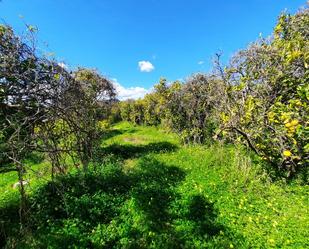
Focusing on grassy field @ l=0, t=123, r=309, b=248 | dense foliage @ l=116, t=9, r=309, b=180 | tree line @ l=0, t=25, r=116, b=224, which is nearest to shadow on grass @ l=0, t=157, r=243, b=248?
grassy field @ l=0, t=123, r=309, b=248

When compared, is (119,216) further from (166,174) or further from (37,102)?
(37,102)

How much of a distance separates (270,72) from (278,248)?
17.4 feet

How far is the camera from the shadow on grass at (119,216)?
6578mm

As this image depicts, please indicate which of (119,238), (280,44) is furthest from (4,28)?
(280,44)

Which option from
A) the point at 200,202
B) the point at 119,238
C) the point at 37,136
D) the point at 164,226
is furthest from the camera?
the point at 200,202

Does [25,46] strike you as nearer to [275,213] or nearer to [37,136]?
[37,136]

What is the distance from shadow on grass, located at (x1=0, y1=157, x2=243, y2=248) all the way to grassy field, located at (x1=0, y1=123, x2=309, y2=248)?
0.02 metres

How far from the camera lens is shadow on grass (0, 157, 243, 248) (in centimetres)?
658

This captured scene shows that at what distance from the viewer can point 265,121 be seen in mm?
8078

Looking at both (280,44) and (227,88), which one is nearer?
(280,44)

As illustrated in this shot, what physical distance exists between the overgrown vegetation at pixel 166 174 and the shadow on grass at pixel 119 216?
3 centimetres

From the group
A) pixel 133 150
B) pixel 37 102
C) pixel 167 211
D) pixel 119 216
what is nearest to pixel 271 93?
pixel 167 211

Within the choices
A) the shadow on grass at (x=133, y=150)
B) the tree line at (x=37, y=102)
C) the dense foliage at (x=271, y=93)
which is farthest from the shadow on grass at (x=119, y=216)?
the shadow on grass at (x=133, y=150)

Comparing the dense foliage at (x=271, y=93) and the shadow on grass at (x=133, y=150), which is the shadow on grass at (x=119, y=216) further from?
the shadow on grass at (x=133, y=150)
